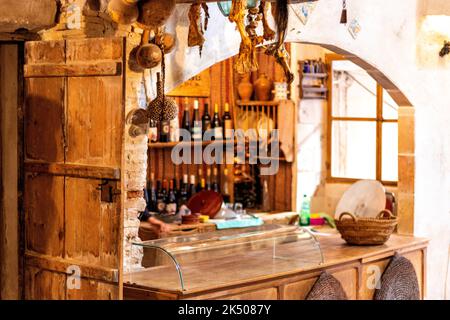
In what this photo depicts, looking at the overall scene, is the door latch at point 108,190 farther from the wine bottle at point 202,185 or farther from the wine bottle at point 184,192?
the wine bottle at point 202,185

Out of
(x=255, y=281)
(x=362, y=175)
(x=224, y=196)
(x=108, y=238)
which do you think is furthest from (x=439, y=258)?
(x=108, y=238)

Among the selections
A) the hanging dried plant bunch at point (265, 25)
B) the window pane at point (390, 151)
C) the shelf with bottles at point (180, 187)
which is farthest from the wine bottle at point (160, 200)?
the hanging dried plant bunch at point (265, 25)

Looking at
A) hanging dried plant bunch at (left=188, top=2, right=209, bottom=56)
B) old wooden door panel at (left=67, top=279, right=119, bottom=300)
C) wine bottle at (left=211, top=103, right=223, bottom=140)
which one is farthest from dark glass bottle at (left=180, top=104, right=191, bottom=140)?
old wooden door panel at (left=67, top=279, right=119, bottom=300)

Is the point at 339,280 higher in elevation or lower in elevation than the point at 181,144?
lower

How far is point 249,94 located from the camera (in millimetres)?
8781

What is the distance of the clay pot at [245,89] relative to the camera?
876cm

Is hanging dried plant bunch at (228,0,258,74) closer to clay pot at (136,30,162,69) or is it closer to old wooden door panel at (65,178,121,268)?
clay pot at (136,30,162,69)

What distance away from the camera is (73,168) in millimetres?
4832

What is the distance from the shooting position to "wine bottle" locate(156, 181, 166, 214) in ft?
26.0

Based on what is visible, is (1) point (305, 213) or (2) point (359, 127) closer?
(1) point (305, 213)

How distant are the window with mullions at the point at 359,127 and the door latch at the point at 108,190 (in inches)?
177

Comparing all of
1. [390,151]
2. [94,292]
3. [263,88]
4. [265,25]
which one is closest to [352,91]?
[390,151]

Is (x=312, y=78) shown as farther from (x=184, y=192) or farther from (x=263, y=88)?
(x=184, y=192)

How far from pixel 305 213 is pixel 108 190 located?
167 inches
